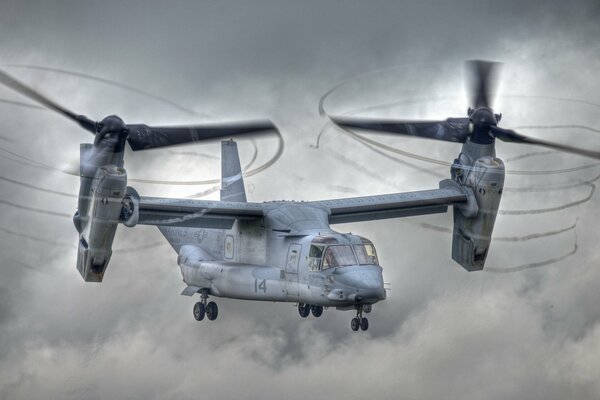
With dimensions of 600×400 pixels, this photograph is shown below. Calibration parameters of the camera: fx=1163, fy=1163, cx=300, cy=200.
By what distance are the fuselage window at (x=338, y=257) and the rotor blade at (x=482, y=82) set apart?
26.3 feet

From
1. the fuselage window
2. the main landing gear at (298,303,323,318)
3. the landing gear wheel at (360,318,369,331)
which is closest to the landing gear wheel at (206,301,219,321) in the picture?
the main landing gear at (298,303,323,318)

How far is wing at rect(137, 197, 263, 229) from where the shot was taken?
3888 centimetres

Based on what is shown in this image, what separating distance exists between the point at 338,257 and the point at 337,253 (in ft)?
0.46

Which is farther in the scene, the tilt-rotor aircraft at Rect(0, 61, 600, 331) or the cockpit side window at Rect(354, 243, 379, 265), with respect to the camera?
the cockpit side window at Rect(354, 243, 379, 265)

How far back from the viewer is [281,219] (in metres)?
38.8

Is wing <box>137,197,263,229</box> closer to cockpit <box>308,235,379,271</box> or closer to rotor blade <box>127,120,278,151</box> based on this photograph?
rotor blade <box>127,120,278,151</box>

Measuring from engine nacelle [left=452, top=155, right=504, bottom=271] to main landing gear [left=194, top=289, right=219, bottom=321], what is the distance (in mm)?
9010

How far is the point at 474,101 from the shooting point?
4066 cm

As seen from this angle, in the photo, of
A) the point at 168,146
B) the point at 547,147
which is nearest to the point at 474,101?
the point at 547,147

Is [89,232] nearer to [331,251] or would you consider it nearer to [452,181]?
[331,251]

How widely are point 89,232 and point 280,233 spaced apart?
6247 mm

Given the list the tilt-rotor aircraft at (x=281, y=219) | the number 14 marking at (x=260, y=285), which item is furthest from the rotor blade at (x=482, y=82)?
the number 14 marking at (x=260, y=285)

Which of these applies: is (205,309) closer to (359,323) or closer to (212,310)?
(212,310)

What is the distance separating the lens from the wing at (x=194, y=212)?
38875 mm
